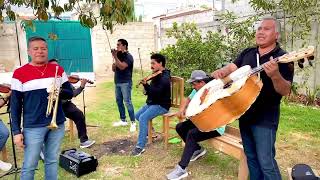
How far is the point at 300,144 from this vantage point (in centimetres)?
541

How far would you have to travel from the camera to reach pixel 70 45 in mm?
13539

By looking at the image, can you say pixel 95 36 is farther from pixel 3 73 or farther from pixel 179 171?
pixel 179 171

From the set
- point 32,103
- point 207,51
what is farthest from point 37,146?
point 207,51

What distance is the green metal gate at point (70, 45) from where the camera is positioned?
13109mm

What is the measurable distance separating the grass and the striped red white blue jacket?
1.37 m

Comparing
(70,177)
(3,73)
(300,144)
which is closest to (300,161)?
(300,144)

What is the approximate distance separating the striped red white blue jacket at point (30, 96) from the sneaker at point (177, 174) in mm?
1720

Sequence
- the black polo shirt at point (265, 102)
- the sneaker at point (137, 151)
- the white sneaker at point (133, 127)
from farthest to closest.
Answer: the white sneaker at point (133, 127), the sneaker at point (137, 151), the black polo shirt at point (265, 102)

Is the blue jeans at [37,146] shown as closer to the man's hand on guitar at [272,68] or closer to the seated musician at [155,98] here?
the seated musician at [155,98]

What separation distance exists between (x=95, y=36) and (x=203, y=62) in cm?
678

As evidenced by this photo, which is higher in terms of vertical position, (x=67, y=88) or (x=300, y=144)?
(x=67, y=88)

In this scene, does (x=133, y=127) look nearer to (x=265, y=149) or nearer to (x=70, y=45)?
(x=265, y=149)

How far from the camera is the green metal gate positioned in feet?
43.0

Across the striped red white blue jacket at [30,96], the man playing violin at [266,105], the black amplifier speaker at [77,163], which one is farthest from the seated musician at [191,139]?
the striped red white blue jacket at [30,96]
